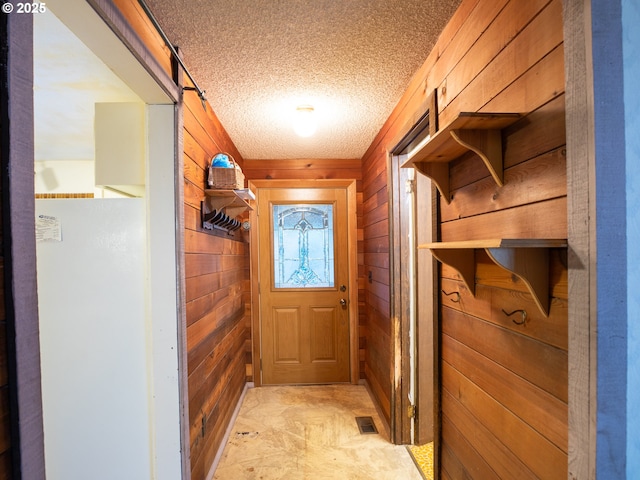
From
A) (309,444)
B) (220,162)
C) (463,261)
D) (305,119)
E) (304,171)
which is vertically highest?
(305,119)

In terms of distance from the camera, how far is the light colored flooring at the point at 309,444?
2020mm

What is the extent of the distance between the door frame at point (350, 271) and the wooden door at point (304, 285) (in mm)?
44

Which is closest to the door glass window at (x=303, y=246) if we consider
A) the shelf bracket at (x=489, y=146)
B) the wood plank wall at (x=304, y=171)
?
the wood plank wall at (x=304, y=171)

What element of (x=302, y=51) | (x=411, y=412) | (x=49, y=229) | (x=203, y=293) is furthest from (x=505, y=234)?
(x=49, y=229)

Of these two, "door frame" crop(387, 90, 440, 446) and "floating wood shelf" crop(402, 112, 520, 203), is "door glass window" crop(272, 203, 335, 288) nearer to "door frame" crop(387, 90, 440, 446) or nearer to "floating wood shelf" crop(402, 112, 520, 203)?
"door frame" crop(387, 90, 440, 446)

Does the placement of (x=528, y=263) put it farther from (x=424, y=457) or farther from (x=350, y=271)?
(x=350, y=271)

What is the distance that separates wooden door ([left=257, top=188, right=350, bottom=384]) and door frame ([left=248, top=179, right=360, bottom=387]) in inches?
1.7

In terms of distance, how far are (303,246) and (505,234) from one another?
250 centimetres

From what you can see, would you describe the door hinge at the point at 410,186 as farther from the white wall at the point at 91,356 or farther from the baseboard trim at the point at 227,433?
the baseboard trim at the point at 227,433

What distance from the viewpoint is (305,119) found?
2217 mm

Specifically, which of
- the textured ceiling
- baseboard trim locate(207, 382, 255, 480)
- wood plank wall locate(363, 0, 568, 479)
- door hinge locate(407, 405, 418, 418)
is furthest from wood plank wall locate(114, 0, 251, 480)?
door hinge locate(407, 405, 418, 418)

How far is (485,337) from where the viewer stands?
114 cm

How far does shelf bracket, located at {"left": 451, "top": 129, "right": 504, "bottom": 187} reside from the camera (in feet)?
3.24

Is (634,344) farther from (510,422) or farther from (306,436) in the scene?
(306,436)
